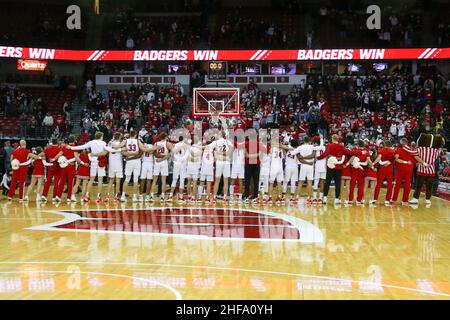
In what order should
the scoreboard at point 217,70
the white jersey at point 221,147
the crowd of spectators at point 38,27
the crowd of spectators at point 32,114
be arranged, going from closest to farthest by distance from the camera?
the white jersey at point 221,147, the crowd of spectators at point 32,114, the scoreboard at point 217,70, the crowd of spectators at point 38,27

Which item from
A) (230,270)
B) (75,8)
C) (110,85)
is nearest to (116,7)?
(75,8)

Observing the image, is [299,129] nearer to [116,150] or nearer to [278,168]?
[278,168]

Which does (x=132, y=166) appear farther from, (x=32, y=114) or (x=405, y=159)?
(x=32, y=114)

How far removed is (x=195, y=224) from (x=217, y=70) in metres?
21.9

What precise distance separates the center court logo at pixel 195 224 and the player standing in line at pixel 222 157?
4.88ft

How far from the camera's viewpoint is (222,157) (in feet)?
56.1

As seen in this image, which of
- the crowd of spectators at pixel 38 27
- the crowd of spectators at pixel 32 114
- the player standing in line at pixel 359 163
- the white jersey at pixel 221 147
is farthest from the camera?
the crowd of spectators at pixel 38 27

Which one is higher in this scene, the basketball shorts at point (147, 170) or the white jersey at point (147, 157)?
the white jersey at point (147, 157)

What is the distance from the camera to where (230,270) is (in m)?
8.59

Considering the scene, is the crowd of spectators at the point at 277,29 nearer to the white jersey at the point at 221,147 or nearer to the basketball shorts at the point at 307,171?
the basketball shorts at the point at 307,171

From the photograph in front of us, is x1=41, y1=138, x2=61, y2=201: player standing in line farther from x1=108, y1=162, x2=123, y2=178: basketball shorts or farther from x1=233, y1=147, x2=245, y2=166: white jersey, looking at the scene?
x1=233, y1=147, x2=245, y2=166: white jersey

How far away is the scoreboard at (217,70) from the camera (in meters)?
33.8

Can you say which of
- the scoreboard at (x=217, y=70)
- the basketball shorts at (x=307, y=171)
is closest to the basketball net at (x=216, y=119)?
the basketball shorts at (x=307, y=171)
